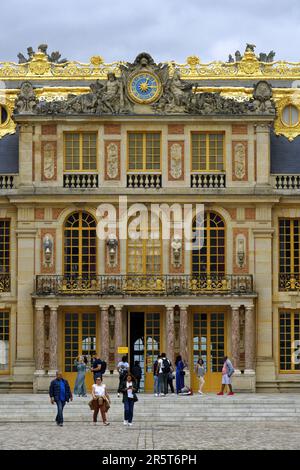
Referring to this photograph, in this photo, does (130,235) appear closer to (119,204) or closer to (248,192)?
(119,204)

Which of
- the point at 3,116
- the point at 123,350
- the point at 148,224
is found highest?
the point at 3,116

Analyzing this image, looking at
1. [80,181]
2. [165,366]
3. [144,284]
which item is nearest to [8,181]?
[80,181]

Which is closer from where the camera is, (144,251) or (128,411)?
(128,411)

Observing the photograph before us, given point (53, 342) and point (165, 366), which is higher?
point (53, 342)

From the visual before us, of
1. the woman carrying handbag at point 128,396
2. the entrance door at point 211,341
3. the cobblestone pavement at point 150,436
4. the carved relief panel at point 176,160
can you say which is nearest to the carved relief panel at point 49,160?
the carved relief panel at point 176,160

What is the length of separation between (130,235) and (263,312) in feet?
19.2

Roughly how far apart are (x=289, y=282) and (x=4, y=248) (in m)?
11.1

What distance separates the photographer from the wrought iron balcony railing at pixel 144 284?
53469 mm

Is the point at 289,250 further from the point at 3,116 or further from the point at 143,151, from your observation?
the point at 3,116

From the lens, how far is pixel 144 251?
2141 inches

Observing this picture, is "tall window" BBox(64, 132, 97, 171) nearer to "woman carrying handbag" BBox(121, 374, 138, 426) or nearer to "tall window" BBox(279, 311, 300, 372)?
"tall window" BBox(279, 311, 300, 372)

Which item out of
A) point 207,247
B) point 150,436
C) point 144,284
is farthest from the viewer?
point 207,247

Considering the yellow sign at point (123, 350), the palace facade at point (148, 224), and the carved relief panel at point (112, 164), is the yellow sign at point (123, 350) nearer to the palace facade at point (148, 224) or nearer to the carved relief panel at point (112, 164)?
the palace facade at point (148, 224)

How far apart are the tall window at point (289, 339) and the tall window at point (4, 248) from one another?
35.1 feet
